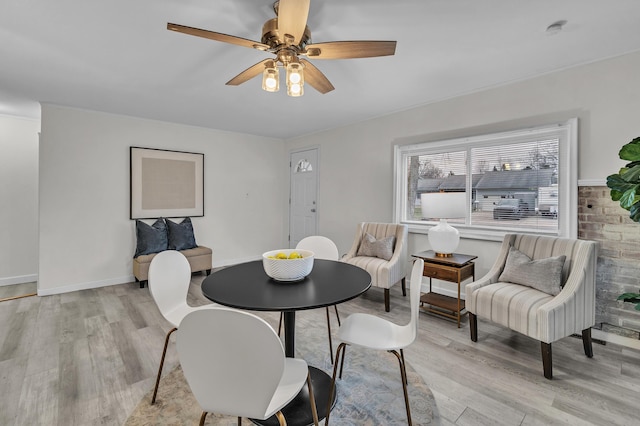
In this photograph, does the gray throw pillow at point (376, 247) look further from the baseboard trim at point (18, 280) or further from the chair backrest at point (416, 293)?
the baseboard trim at point (18, 280)

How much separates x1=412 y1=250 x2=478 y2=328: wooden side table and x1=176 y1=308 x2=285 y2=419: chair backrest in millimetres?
2425

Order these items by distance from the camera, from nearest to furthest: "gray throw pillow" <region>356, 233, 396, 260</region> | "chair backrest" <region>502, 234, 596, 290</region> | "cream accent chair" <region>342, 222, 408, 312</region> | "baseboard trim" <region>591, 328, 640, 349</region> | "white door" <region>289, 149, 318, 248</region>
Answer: "chair backrest" <region>502, 234, 596, 290</region> < "baseboard trim" <region>591, 328, 640, 349</region> < "cream accent chair" <region>342, 222, 408, 312</region> < "gray throw pillow" <region>356, 233, 396, 260</region> < "white door" <region>289, 149, 318, 248</region>

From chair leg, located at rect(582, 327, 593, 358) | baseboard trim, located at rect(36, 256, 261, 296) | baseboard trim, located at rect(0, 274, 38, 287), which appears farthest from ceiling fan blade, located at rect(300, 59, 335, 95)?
baseboard trim, located at rect(0, 274, 38, 287)

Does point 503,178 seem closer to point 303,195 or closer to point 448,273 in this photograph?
point 448,273

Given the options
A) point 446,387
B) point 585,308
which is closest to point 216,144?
point 446,387

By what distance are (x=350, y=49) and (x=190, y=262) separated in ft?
12.2

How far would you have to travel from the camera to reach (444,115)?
3559 mm

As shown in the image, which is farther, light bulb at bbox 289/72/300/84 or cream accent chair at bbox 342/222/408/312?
cream accent chair at bbox 342/222/408/312

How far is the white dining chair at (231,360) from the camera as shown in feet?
2.96

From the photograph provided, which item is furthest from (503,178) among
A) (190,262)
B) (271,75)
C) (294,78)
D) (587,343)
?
(190,262)

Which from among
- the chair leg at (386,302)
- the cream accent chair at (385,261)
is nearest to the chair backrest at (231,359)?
the cream accent chair at (385,261)

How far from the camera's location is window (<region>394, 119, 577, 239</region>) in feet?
9.11

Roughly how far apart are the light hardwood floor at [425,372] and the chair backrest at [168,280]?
1.81 feet

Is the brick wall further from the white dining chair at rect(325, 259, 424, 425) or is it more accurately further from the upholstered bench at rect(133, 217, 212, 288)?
the upholstered bench at rect(133, 217, 212, 288)
